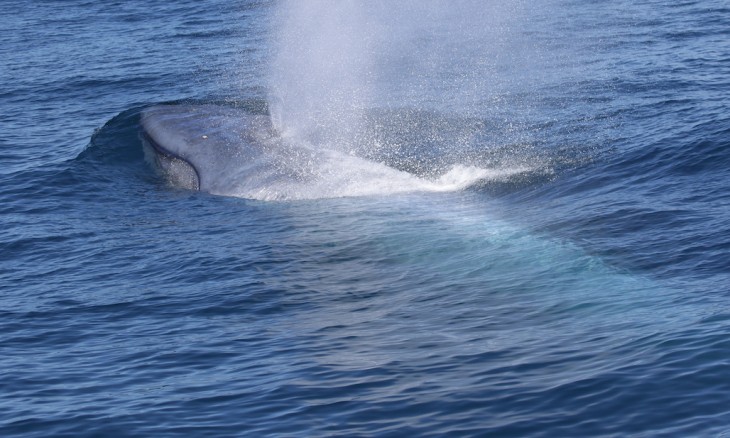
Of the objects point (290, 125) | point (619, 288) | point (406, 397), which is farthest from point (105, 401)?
point (290, 125)

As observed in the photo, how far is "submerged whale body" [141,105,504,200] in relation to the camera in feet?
92.1

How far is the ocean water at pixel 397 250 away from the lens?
15.9m

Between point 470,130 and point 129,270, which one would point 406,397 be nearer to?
point 129,270

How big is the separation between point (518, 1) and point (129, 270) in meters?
36.4

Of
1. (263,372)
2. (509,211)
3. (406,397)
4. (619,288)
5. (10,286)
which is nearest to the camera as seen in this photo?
(406,397)

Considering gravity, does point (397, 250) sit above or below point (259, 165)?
below

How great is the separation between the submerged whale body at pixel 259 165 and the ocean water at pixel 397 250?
0.17 meters

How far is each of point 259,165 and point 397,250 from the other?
23.0 ft

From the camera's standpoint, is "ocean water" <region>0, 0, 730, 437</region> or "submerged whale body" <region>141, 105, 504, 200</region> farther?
"submerged whale body" <region>141, 105, 504, 200</region>

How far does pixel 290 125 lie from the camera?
33125mm

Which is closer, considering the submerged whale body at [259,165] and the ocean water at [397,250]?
the ocean water at [397,250]

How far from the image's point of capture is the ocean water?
15.9 metres

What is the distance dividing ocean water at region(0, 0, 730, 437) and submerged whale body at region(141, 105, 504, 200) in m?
0.17

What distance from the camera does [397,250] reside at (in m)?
23.4
